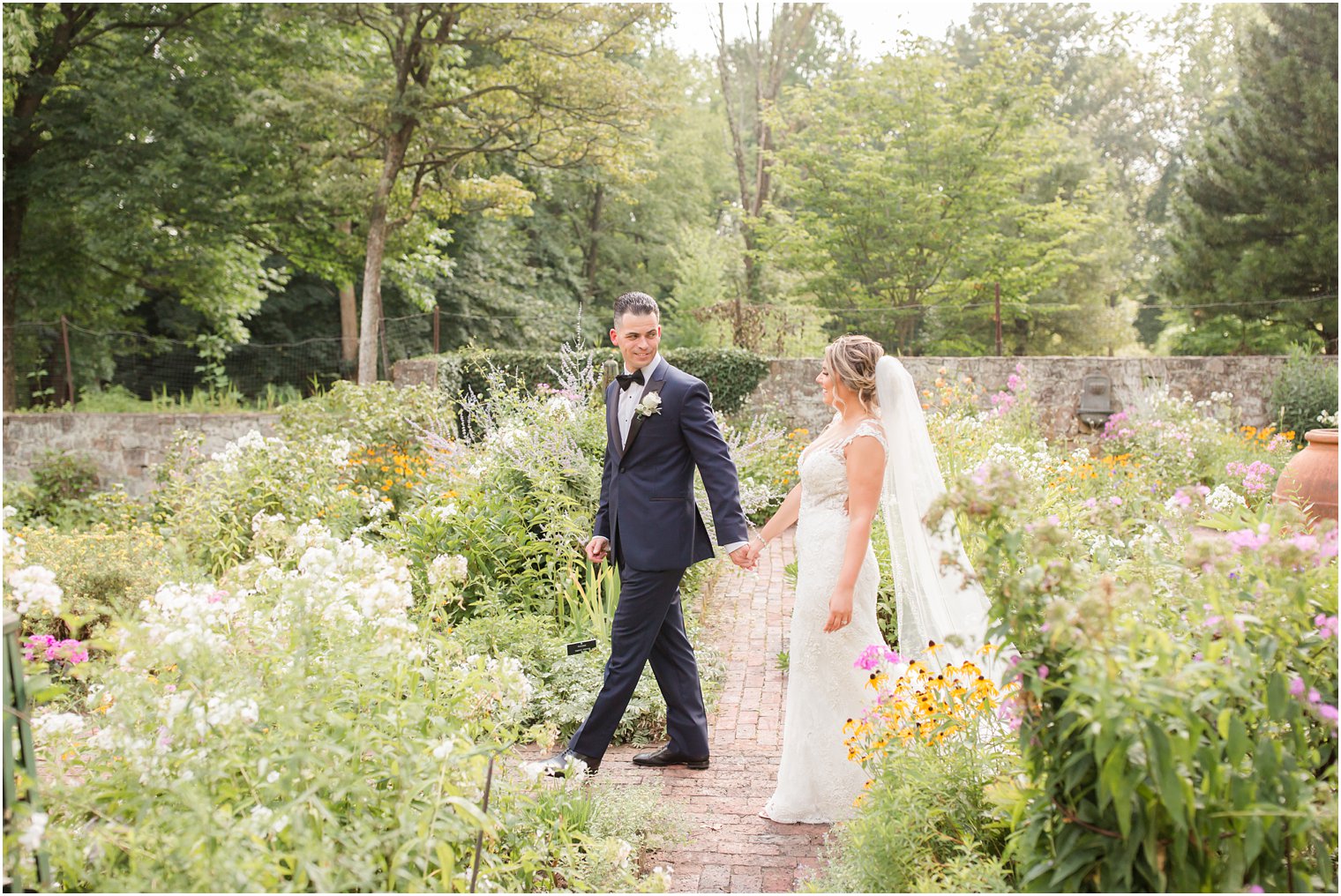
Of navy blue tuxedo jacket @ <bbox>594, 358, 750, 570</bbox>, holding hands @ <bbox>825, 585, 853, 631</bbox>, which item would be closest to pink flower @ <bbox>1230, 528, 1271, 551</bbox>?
holding hands @ <bbox>825, 585, 853, 631</bbox>

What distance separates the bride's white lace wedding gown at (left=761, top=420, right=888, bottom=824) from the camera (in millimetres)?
3568

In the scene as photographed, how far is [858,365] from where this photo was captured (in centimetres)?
360

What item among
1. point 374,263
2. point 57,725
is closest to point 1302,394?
point 374,263

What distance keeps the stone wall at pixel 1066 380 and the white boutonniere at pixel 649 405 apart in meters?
8.13

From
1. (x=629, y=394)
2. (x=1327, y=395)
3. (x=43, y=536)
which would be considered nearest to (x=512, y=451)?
(x=629, y=394)

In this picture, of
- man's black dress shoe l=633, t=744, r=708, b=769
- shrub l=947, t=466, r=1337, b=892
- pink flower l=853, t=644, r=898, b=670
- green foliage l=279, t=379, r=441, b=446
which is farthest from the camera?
green foliage l=279, t=379, r=441, b=446

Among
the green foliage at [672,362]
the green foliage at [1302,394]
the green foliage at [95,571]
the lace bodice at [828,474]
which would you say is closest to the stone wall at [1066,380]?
the green foliage at [1302,394]

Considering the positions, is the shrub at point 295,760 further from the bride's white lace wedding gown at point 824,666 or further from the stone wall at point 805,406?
the stone wall at point 805,406

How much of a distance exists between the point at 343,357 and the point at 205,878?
1734 centimetres

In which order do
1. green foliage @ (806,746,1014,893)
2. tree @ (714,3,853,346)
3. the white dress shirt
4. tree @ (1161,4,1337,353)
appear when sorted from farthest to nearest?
1. tree @ (714,3,853,346)
2. tree @ (1161,4,1337,353)
3. the white dress shirt
4. green foliage @ (806,746,1014,893)

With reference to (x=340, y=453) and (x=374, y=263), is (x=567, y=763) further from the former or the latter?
(x=374, y=263)

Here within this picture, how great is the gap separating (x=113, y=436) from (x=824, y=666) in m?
11.0

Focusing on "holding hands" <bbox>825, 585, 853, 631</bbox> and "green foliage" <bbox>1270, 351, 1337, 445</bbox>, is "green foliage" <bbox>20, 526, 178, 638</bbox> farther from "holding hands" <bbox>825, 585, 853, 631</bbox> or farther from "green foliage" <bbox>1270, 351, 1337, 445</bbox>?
"green foliage" <bbox>1270, 351, 1337, 445</bbox>

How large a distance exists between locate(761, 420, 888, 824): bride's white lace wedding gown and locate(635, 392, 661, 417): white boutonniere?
24.5 inches
